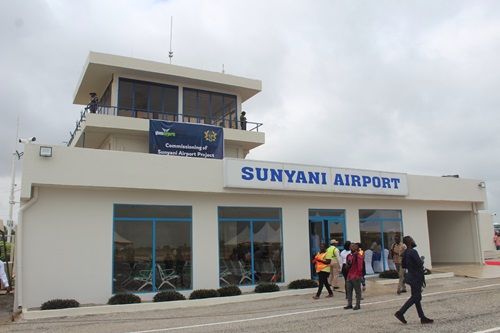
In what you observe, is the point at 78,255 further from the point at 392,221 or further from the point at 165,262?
the point at 392,221

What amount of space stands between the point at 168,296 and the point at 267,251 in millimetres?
4505

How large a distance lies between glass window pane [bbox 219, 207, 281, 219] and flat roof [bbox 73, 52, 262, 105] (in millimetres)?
9277

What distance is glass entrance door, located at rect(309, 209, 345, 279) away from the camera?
1916 cm

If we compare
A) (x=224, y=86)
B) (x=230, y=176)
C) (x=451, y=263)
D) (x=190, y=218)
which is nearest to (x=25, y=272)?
(x=190, y=218)

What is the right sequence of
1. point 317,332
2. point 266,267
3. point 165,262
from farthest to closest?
point 266,267, point 165,262, point 317,332

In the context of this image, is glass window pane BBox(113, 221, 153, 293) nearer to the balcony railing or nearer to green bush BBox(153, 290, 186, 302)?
green bush BBox(153, 290, 186, 302)

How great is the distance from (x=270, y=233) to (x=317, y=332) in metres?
9.08

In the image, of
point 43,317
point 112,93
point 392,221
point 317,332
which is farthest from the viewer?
point 112,93

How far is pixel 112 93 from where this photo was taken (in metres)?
23.6

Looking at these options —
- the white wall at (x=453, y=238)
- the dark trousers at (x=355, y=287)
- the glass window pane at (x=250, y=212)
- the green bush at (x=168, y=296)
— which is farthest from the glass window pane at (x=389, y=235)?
the green bush at (x=168, y=296)

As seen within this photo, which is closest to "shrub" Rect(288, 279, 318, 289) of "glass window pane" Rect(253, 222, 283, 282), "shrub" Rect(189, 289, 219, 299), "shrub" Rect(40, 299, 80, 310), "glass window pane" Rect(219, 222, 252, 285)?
"glass window pane" Rect(253, 222, 283, 282)

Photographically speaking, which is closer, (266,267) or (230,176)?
(230,176)

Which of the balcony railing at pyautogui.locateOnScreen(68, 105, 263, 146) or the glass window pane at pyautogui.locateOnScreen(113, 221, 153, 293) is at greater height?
the balcony railing at pyautogui.locateOnScreen(68, 105, 263, 146)

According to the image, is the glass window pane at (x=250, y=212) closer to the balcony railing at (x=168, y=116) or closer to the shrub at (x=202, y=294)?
the shrub at (x=202, y=294)
